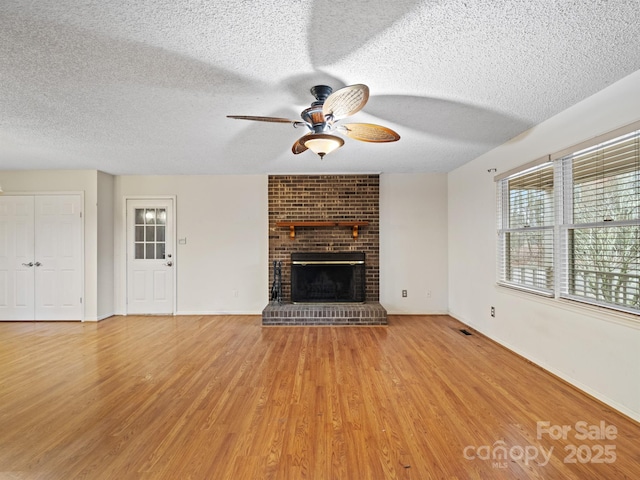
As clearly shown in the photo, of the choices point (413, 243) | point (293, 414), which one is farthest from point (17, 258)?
point (413, 243)

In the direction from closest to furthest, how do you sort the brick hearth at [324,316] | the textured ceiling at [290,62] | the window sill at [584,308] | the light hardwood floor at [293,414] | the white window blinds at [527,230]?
the textured ceiling at [290,62], the light hardwood floor at [293,414], the window sill at [584,308], the white window blinds at [527,230], the brick hearth at [324,316]

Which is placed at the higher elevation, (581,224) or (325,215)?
(325,215)

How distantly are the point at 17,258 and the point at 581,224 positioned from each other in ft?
24.2

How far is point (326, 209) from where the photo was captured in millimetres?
4973

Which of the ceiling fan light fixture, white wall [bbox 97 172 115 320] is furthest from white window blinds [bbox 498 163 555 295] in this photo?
white wall [bbox 97 172 115 320]

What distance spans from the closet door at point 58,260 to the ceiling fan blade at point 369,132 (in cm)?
475

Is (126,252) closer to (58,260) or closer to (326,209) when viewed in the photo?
(58,260)

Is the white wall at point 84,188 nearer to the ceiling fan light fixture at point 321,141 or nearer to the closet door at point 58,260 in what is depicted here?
the closet door at point 58,260

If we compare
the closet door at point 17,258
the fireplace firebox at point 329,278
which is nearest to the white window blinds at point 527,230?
the fireplace firebox at point 329,278

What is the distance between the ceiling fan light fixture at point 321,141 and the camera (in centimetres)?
219

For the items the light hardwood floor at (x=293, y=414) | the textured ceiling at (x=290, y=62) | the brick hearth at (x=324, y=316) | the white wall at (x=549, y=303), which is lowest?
the light hardwood floor at (x=293, y=414)

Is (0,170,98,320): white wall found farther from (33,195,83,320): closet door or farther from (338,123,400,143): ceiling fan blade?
(338,123,400,143): ceiling fan blade

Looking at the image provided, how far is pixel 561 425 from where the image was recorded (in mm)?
1982

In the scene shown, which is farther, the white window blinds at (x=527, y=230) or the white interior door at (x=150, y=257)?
the white interior door at (x=150, y=257)
